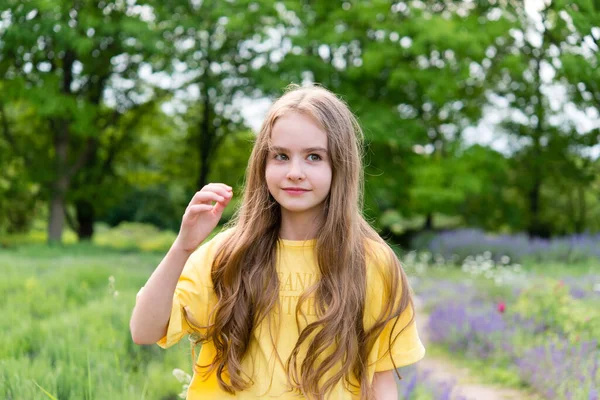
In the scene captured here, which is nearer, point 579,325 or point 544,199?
point 579,325

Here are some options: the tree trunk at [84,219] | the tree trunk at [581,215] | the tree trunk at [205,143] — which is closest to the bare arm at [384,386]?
the tree trunk at [205,143]

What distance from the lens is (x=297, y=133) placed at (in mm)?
1873

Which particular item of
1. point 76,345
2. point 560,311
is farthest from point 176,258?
point 560,311

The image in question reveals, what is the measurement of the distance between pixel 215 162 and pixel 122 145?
2.33 metres

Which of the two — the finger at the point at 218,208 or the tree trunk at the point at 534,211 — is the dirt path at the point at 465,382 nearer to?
the finger at the point at 218,208

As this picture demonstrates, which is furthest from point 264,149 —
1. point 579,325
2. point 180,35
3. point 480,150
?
point 180,35

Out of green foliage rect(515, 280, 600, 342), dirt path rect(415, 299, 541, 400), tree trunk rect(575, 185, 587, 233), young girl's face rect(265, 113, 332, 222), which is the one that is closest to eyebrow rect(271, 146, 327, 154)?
young girl's face rect(265, 113, 332, 222)

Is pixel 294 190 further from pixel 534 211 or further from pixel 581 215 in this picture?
pixel 581 215

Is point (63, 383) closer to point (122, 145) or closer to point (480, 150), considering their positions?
point (480, 150)

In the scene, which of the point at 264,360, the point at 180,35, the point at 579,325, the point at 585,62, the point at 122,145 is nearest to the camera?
the point at 264,360

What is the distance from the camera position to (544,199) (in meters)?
16.4

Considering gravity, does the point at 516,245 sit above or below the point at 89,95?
below

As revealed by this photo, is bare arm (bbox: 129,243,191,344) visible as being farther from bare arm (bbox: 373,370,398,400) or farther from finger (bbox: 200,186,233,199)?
bare arm (bbox: 373,370,398,400)

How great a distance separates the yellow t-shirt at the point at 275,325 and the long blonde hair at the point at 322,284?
0.08ft
